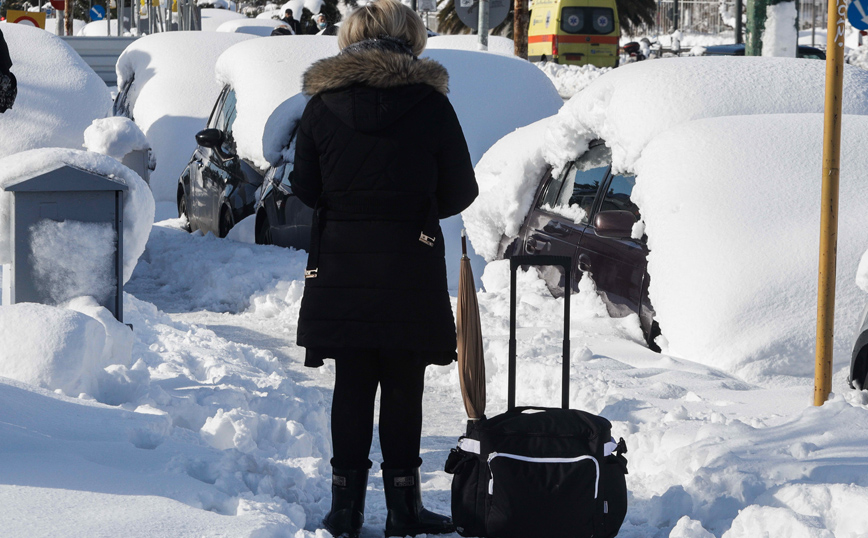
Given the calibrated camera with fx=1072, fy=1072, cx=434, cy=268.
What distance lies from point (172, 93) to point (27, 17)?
30.1 feet

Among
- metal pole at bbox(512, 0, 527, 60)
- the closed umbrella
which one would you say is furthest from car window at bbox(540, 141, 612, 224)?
metal pole at bbox(512, 0, 527, 60)

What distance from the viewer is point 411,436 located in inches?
133

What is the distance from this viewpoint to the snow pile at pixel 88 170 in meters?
5.04

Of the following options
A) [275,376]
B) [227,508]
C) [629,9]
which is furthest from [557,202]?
[629,9]

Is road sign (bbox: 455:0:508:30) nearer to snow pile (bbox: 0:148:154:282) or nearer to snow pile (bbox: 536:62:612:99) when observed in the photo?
snow pile (bbox: 0:148:154:282)

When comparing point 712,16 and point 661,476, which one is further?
point 712,16

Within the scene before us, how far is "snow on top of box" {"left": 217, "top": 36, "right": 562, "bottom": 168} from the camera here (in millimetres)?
7828

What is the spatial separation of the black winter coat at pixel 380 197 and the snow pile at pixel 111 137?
715 centimetres

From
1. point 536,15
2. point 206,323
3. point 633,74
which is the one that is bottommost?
point 206,323

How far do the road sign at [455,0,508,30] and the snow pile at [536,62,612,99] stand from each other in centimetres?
1009

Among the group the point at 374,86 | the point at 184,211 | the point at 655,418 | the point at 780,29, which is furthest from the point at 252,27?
the point at 374,86

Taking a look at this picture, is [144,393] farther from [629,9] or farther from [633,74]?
[629,9]

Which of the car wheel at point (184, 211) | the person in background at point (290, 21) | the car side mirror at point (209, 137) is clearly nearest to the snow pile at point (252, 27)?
the person in background at point (290, 21)

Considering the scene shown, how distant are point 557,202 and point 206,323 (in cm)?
250
